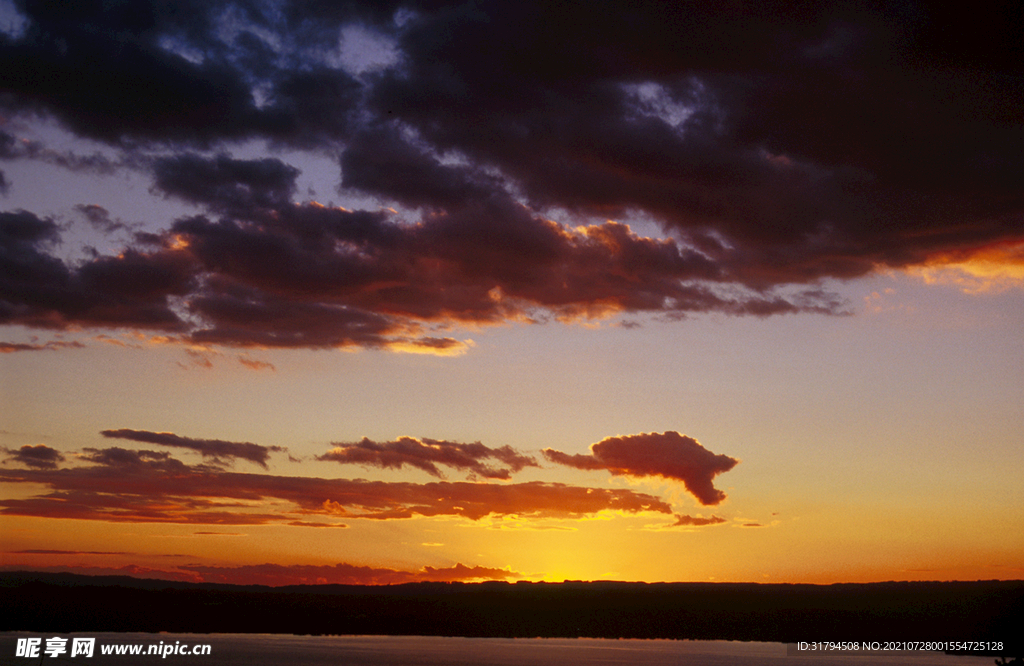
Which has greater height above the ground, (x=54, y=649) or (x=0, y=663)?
(x=54, y=649)

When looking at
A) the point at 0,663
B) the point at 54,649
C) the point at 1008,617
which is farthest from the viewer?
the point at 0,663

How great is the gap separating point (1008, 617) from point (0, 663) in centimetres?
19958

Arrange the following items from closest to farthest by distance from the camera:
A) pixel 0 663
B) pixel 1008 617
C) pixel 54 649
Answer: pixel 54 649
pixel 1008 617
pixel 0 663

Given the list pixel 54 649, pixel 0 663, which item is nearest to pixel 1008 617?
pixel 54 649

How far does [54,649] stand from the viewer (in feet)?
206

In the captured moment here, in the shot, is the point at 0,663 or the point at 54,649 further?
the point at 0,663

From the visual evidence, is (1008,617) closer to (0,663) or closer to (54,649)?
(54,649)

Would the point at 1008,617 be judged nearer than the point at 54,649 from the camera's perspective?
No

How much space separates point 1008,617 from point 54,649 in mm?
80983

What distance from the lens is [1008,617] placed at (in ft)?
255

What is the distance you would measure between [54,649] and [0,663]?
515ft

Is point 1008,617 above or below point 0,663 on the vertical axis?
→ above

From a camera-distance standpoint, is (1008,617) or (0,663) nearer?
(1008,617)
